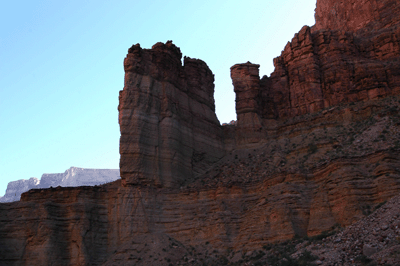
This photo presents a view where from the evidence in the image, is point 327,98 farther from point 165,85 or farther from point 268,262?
point 268,262

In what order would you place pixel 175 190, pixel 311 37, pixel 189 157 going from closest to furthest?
pixel 175 190 → pixel 189 157 → pixel 311 37

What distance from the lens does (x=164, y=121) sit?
144ft

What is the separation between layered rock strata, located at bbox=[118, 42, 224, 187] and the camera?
40.9 metres

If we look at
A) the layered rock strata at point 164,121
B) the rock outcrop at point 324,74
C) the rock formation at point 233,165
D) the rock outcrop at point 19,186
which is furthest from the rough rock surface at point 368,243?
the rock outcrop at point 19,186

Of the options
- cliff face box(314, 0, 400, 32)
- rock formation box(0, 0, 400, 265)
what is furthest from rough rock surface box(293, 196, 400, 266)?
cliff face box(314, 0, 400, 32)

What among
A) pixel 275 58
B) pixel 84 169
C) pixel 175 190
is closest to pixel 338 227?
pixel 175 190

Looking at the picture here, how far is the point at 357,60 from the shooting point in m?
52.4

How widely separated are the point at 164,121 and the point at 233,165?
8.10m

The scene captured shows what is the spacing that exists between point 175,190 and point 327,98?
22040 mm

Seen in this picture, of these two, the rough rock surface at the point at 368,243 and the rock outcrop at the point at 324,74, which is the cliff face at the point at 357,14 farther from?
the rough rock surface at the point at 368,243

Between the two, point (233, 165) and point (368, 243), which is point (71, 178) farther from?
point (368, 243)

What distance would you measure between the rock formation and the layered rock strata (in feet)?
0.38

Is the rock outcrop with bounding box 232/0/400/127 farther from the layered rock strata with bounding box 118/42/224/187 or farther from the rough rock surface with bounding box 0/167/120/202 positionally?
the rough rock surface with bounding box 0/167/120/202

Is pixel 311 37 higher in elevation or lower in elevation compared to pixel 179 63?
higher
